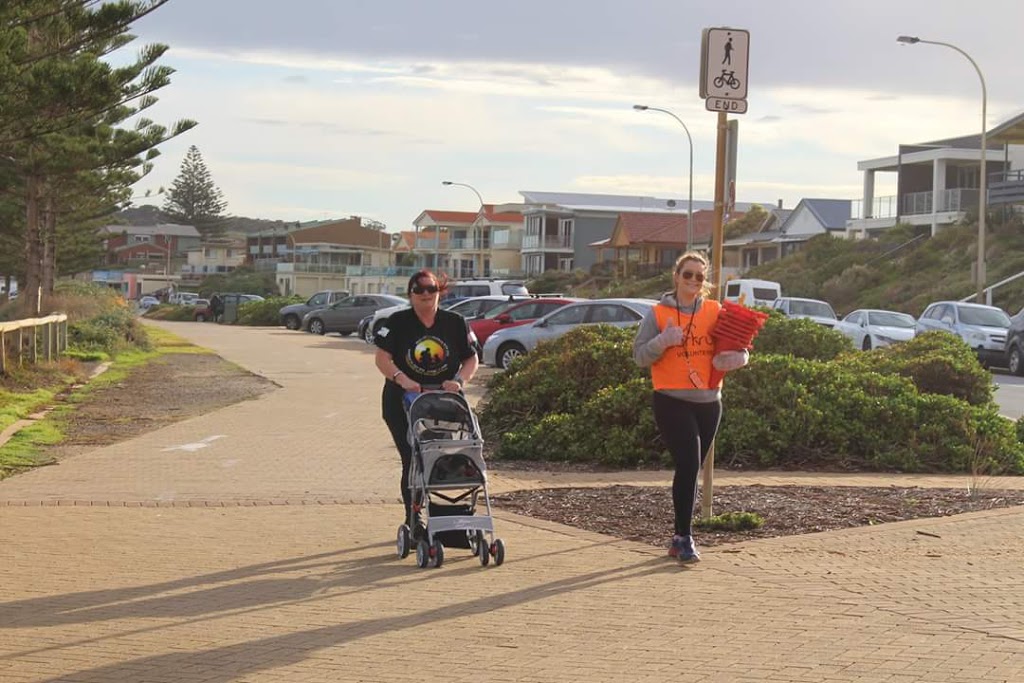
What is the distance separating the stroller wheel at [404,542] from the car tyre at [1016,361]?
23129mm

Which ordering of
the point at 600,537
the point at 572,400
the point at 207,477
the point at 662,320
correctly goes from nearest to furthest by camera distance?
the point at 662,320 → the point at 600,537 → the point at 207,477 → the point at 572,400

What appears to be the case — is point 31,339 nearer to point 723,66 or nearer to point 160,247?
point 723,66

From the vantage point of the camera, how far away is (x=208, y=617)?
21.1ft

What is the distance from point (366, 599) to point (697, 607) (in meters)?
1.58

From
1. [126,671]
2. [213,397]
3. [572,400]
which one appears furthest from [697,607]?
[213,397]

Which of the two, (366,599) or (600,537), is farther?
(600,537)

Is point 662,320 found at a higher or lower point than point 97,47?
lower

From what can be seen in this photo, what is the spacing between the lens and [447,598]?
691cm

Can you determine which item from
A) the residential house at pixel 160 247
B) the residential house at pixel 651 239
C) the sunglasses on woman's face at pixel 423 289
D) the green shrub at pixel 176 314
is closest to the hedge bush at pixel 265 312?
the green shrub at pixel 176 314

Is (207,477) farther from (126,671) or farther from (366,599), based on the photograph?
(126,671)

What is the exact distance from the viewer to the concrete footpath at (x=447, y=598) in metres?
5.64

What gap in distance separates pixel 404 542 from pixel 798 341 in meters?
9.06

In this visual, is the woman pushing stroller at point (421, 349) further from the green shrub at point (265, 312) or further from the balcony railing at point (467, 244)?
the balcony railing at point (467, 244)

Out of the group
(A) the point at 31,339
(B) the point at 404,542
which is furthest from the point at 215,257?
(B) the point at 404,542
